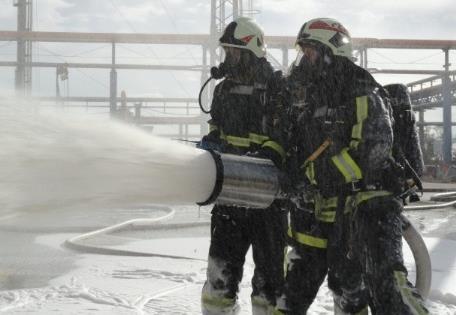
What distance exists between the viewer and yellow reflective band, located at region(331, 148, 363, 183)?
2.59m

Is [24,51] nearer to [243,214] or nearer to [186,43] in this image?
[186,43]

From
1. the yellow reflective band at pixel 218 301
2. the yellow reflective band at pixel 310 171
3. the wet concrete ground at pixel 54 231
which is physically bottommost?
the wet concrete ground at pixel 54 231

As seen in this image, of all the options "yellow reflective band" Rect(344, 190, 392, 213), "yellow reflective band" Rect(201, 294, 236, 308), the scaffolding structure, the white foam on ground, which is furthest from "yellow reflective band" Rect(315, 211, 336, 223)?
the scaffolding structure

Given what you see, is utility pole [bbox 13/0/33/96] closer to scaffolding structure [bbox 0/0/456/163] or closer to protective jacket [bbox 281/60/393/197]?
scaffolding structure [bbox 0/0/456/163]

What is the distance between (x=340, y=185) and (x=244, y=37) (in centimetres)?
112

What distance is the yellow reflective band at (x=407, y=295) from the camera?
2.37 meters

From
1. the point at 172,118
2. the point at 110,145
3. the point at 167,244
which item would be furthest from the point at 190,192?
the point at 172,118

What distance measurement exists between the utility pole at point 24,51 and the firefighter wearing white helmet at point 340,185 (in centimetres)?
1895

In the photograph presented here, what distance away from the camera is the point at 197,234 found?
735 cm

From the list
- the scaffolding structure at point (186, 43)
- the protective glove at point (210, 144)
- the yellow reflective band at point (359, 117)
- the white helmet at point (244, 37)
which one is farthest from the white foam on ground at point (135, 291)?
the scaffolding structure at point (186, 43)

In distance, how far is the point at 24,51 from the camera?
2125cm

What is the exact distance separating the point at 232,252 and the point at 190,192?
0.90 m

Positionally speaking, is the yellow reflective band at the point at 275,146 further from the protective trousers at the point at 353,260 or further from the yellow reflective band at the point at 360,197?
the yellow reflective band at the point at 360,197

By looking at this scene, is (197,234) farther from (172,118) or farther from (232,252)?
(172,118)
